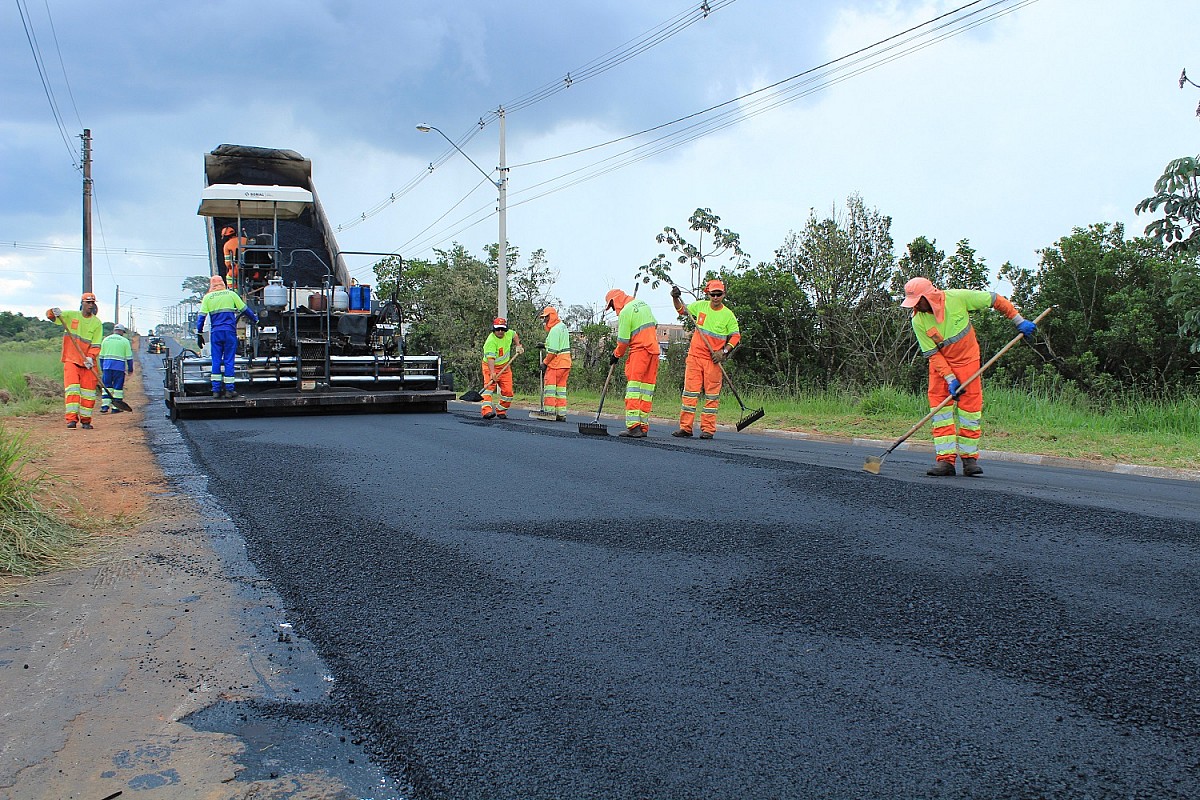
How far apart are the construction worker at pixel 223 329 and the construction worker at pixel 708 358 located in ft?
19.0

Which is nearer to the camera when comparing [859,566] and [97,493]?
[859,566]

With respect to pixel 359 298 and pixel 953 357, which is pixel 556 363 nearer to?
pixel 359 298

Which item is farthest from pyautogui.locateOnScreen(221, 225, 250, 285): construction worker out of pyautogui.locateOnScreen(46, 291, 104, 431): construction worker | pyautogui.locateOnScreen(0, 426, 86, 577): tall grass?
pyautogui.locateOnScreen(0, 426, 86, 577): tall grass

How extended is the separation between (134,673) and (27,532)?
6.22 feet

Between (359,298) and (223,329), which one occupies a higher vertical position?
(359,298)

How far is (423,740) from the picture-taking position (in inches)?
91.5

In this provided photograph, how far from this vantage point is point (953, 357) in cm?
691

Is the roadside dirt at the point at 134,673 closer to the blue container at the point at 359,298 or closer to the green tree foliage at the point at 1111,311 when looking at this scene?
the blue container at the point at 359,298

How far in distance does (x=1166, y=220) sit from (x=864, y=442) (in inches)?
138

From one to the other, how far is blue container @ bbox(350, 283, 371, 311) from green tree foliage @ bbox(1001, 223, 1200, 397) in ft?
32.5

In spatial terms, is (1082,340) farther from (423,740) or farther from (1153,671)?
(423,740)

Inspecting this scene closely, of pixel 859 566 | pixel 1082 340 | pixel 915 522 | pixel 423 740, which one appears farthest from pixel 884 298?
pixel 423 740

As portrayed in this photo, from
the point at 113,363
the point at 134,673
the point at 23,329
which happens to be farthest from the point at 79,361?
the point at 23,329

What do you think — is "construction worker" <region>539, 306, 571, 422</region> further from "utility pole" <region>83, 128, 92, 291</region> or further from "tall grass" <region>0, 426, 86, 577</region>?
"utility pole" <region>83, 128, 92, 291</region>
